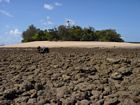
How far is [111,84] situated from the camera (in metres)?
10.5

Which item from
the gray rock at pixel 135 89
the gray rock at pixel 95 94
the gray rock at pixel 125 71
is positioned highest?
the gray rock at pixel 125 71

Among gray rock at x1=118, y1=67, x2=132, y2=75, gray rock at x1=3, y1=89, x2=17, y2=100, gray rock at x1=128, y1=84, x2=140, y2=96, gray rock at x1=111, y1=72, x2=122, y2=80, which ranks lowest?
gray rock at x1=3, y1=89, x2=17, y2=100

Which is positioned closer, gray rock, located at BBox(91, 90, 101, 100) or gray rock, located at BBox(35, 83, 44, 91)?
gray rock, located at BBox(91, 90, 101, 100)

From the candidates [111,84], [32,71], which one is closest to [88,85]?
[111,84]

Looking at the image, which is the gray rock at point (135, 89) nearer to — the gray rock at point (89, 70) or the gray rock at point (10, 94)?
the gray rock at point (89, 70)

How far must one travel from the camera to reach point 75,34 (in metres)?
73.6

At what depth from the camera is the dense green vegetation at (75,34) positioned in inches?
2844

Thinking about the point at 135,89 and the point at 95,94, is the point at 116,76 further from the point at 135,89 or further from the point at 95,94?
the point at 95,94

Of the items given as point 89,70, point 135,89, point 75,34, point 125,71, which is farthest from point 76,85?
point 75,34

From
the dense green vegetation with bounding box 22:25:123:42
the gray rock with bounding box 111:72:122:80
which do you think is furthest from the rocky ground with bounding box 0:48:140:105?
the dense green vegetation with bounding box 22:25:123:42

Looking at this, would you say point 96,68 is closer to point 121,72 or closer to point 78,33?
point 121,72

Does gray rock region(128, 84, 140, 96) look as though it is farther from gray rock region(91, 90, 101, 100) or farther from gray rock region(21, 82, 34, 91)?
gray rock region(21, 82, 34, 91)

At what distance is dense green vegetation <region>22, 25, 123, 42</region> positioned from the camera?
237 ft

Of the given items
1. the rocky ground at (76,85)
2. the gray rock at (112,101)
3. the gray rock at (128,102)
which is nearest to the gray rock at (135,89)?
the rocky ground at (76,85)
